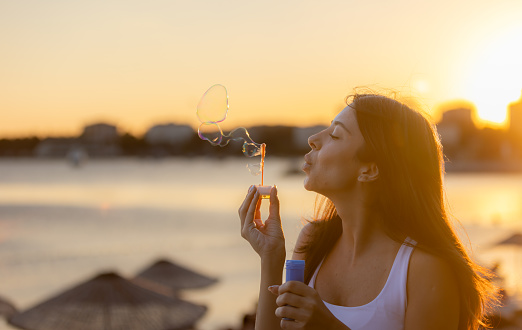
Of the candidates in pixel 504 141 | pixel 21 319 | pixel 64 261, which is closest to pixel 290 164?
pixel 504 141

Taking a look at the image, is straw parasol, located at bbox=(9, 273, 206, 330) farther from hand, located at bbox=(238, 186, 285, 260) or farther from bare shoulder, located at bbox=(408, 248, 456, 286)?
bare shoulder, located at bbox=(408, 248, 456, 286)

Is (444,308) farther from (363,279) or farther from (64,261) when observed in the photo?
(64,261)

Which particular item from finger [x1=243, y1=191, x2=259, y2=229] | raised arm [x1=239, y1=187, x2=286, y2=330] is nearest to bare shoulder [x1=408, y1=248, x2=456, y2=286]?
raised arm [x1=239, y1=187, x2=286, y2=330]

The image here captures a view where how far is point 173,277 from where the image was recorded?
16.2 meters

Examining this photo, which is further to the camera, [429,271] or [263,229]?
[263,229]

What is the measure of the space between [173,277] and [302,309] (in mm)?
14363

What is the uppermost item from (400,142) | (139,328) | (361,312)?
(400,142)

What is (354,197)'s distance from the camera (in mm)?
2668

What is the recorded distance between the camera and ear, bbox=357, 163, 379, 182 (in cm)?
259

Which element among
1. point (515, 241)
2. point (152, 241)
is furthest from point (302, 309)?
point (152, 241)

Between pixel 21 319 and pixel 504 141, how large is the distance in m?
109

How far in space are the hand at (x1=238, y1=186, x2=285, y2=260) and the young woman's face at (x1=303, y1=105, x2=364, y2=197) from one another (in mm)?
267

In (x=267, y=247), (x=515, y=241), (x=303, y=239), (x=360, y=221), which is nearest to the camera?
(x=360, y=221)

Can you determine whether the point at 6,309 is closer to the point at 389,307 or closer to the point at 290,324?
the point at 290,324
